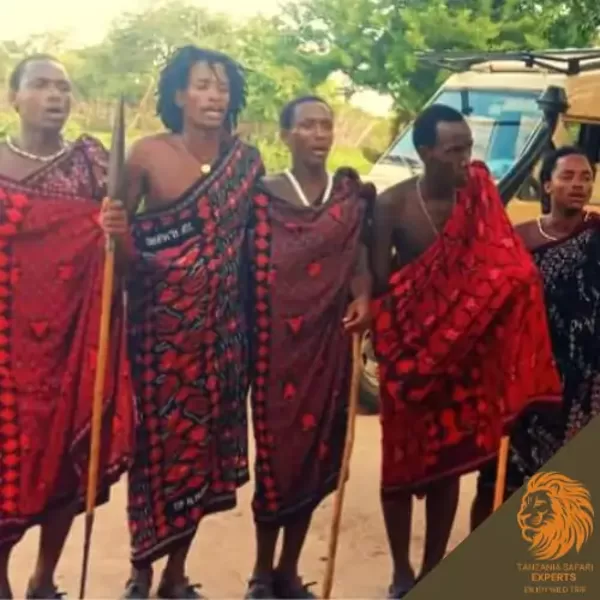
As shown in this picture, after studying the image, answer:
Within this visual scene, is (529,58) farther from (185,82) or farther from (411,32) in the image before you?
(185,82)

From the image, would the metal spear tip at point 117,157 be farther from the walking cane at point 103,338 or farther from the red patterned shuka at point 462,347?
the red patterned shuka at point 462,347

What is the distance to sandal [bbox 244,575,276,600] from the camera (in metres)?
2.82

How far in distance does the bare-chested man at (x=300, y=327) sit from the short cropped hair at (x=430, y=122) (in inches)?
8.3

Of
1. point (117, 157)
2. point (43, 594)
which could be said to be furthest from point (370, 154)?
point (43, 594)

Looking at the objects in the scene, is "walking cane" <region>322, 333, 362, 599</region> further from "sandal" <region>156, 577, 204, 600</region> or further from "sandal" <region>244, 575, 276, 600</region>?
"sandal" <region>156, 577, 204, 600</region>

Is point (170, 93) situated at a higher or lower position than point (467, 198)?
higher

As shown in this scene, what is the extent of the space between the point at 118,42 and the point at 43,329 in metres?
0.76

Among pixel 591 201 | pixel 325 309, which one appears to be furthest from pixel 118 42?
pixel 591 201

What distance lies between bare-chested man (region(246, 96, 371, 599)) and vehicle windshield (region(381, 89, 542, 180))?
0.17 meters


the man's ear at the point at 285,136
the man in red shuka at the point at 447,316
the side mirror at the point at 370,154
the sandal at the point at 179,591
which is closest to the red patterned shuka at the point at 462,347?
the man in red shuka at the point at 447,316

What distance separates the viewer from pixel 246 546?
2828mm

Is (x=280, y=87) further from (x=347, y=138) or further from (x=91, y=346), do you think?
(x=91, y=346)

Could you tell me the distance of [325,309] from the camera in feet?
8.96

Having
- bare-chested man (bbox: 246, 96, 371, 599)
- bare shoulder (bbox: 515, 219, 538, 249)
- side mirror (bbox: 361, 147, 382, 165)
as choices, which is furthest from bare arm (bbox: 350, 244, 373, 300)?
bare shoulder (bbox: 515, 219, 538, 249)
